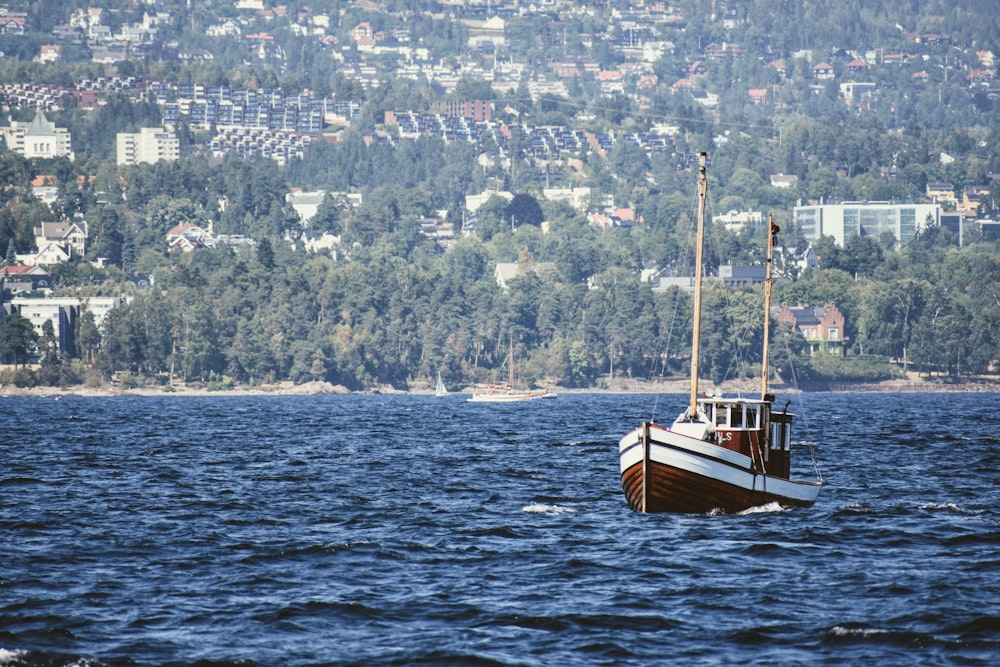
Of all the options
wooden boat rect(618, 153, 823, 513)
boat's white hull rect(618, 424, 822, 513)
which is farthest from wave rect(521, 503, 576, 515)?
boat's white hull rect(618, 424, 822, 513)

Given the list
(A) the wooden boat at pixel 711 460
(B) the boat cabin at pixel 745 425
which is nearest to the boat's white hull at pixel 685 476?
(A) the wooden boat at pixel 711 460

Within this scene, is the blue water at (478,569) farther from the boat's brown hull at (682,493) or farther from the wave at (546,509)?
the boat's brown hull at (682,493)

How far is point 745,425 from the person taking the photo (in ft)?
189

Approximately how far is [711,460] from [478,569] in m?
10.2

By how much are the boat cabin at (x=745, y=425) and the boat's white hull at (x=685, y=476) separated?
37.3 inches

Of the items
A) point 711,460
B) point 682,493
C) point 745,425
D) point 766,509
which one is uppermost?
point 745,425

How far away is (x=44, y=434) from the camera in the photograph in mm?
123125

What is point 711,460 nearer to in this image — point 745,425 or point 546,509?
point 745,425

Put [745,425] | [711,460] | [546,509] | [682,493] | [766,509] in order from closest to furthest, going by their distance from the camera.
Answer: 1. [711,460]
2. [682,493]
3. [745,425]
4. [766,509]
5. [546,509]

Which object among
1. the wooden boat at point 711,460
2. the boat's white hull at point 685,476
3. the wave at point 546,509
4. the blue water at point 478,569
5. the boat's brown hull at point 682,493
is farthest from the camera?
the wave at point 546,509

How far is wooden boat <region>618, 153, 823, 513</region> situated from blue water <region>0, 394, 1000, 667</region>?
0.78 meters

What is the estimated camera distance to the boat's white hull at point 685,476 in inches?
2126

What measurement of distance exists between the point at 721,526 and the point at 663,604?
11.9 m

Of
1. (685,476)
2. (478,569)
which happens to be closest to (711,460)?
(685,476)
